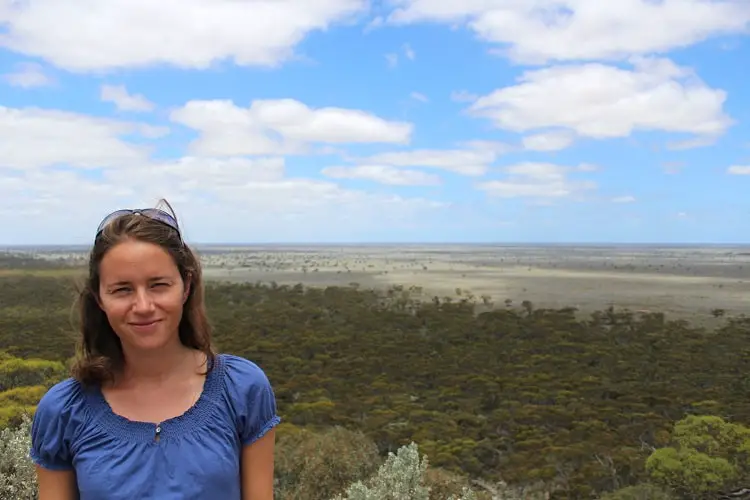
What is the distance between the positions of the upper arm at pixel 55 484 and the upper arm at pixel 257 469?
41 centimetres

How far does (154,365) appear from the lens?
1.67m

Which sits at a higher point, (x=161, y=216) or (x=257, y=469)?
(x=161, y=216)

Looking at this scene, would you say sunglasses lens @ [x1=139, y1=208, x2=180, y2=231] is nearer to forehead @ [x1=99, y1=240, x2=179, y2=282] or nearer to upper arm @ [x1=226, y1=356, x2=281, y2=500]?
forehead @ [x1=99, y1=240, x2=179, y2=282]

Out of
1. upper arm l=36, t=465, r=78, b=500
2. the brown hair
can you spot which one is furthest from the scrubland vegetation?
upper arm l=36, t=465, r=78, b=500

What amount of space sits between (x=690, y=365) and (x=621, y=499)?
1489cm

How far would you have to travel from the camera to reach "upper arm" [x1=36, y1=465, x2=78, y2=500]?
1.57 metres

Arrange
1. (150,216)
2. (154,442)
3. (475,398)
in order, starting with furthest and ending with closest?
(475,398), (150,216), (154,442)

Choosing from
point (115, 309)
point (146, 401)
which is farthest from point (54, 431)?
point (115, 309)

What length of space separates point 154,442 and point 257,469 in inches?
10.8

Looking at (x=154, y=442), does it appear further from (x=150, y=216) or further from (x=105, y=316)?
(x=150, y=216)

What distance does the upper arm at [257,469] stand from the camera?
5.42ft

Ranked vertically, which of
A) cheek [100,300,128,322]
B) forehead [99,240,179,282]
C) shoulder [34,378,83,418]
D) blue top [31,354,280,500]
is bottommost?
blue top [31,354,280,500]

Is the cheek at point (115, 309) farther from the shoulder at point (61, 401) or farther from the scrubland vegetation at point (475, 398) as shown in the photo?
the scrubland vegetation at point (475, 398)

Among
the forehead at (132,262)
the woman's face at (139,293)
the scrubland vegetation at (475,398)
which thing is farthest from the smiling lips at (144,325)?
the scrubland vegetation at (475,398)
